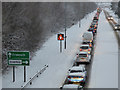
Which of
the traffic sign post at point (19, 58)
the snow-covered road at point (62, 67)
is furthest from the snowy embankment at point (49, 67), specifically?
the traffic sign post at point (19, 58)

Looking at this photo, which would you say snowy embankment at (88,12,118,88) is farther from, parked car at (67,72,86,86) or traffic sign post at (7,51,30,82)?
traffic sign post at (7,51,30,82)

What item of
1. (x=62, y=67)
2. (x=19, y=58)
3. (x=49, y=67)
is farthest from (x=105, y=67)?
(x=19, y=58)

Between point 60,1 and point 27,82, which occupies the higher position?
point 60,1

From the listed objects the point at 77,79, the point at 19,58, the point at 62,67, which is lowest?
the point at 77,79

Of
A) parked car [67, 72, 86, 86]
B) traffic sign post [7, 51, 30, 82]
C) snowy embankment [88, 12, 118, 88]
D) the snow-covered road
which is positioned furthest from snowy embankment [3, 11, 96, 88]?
snowy embankment [88, 12, 118, 88]

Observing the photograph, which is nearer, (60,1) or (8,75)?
(8,75)

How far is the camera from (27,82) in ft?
88.9

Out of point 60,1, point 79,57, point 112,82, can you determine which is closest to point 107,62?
point 79,57

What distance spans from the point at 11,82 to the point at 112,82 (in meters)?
9.01

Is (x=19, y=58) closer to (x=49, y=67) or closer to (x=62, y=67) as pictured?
(x=49, y=67)

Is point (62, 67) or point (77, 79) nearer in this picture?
point (77, 79)

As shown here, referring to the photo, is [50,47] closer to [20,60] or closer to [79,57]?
[79,57]

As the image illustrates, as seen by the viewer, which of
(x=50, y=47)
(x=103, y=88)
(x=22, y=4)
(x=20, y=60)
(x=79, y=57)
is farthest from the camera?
(x=50, y=47)

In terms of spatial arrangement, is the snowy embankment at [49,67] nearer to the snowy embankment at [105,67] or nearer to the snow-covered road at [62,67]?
the snow-covered road at [62,67]
